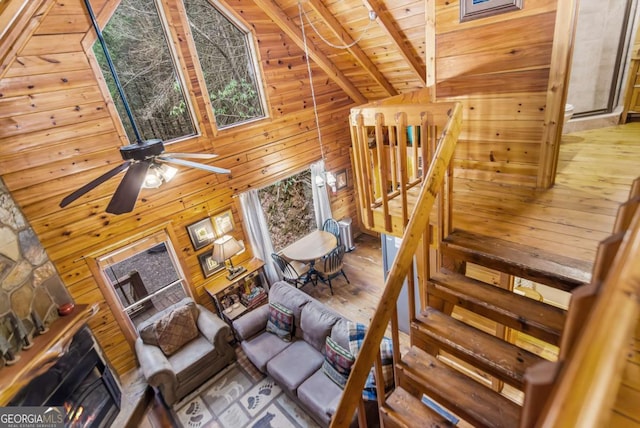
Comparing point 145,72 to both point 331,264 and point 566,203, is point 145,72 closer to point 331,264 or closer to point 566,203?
point 331,264

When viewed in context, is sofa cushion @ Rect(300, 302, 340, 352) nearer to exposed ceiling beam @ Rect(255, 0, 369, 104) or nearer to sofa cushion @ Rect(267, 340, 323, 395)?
sofa cushion @ Rect(267, 340, 323, 395)

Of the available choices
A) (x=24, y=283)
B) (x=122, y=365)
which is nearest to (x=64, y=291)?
(x=24, y=283)

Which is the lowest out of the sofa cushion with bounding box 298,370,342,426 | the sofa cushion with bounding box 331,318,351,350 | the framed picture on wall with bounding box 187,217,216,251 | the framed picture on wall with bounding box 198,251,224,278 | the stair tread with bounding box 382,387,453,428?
the sofa cushion with bounding box 298,370,342,426

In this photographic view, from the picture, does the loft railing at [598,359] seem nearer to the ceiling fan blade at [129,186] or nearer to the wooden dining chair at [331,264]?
the ceiling fan blade at [129,186]

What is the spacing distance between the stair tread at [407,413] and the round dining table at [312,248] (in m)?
3.56

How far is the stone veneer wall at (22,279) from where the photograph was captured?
2998mm

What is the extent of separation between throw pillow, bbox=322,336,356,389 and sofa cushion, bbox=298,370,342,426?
72 mm

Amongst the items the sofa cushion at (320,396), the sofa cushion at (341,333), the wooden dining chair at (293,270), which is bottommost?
the sofa cushion at (320,396)

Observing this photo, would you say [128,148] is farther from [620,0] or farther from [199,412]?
[620,0]

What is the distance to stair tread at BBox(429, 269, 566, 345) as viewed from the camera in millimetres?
1544

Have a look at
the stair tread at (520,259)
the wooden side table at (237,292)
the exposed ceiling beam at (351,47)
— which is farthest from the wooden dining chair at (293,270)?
the stair tread at (520,259)

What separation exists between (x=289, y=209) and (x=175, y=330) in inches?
120

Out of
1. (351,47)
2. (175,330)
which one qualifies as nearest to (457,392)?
(175,330)

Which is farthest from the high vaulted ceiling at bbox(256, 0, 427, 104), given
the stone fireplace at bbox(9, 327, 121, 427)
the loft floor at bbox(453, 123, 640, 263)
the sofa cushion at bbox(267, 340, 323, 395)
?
the stone fireplace at bbox(9, 327, 121, 427)
